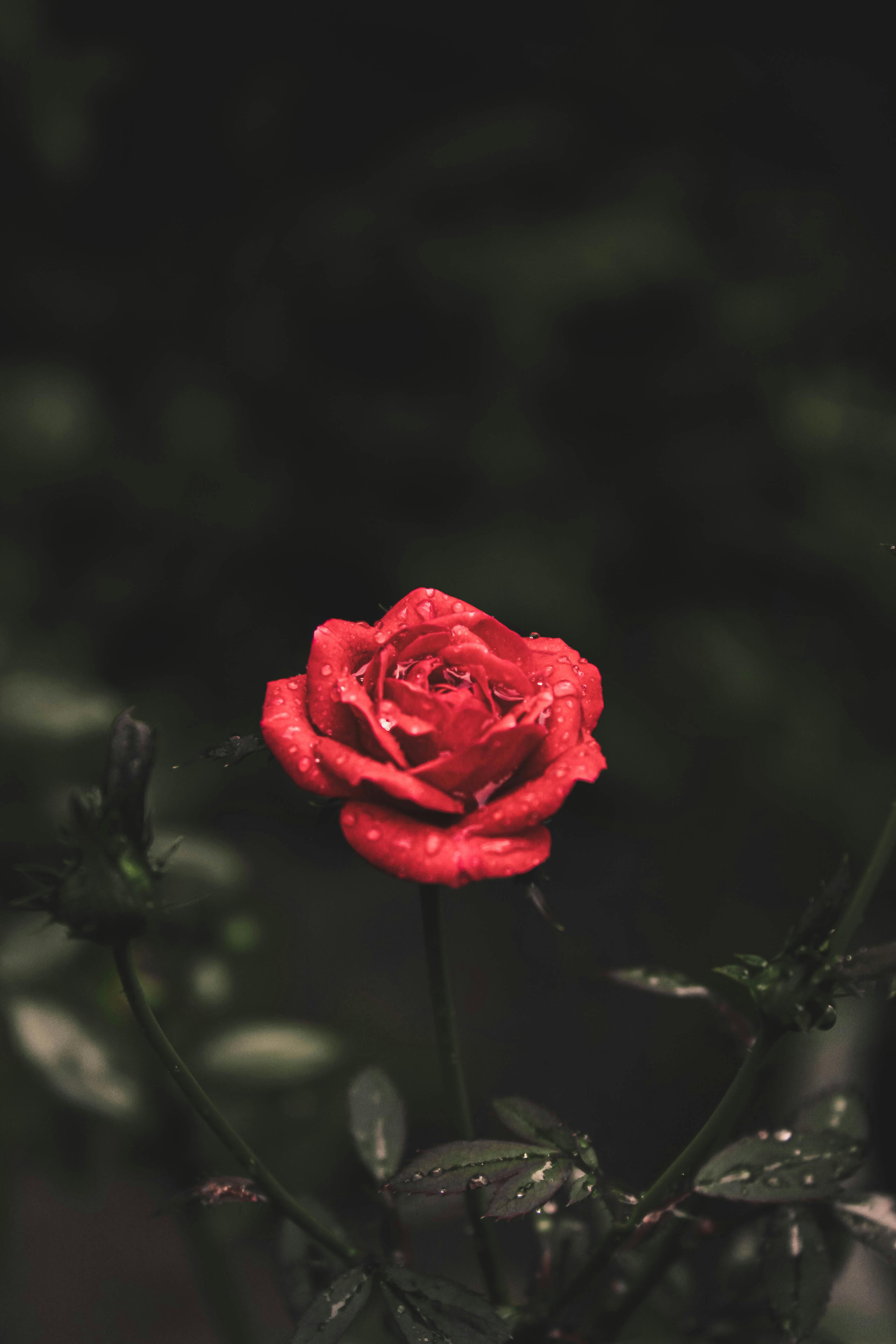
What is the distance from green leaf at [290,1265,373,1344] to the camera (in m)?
0.37

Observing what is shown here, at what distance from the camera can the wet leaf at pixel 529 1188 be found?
1.13 feet

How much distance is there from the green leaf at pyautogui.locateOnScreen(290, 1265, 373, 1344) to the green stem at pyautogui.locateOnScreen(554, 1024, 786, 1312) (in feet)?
0.30

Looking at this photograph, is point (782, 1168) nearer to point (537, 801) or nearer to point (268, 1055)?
point (537, 801)

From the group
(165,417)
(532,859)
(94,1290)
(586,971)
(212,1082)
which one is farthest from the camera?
(165,417)

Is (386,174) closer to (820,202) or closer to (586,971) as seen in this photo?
(820,202)

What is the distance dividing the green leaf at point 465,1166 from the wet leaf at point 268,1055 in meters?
0.30

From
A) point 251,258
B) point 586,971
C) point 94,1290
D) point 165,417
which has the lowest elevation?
point 94,1290

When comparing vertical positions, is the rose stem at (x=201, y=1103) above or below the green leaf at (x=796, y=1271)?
above

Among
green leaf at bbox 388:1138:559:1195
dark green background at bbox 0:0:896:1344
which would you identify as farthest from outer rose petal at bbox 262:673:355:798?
dark green background at bbox 0:0:896:1344

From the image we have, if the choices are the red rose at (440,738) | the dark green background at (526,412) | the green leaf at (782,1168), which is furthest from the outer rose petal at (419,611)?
the dark green background at (526,412)

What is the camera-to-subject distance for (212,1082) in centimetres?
65

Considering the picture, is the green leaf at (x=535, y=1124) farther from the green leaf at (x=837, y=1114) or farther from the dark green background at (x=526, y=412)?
the dark green background at (x=526, y=412)

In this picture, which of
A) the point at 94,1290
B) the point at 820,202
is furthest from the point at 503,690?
the point at 820,202

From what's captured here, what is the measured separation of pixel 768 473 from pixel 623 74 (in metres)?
0.62
